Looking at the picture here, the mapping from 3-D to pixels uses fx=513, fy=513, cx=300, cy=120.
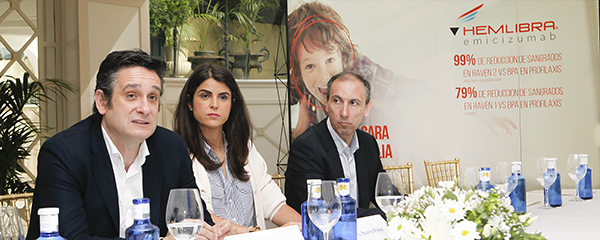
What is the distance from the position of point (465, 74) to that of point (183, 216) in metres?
3.44

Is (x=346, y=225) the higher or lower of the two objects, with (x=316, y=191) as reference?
lower

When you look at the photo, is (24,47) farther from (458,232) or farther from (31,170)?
(458,232)

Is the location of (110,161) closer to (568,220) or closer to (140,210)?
(140,210)

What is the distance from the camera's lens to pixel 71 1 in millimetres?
4004

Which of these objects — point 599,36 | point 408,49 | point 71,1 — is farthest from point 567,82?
point 71,1

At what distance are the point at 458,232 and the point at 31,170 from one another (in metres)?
4.14

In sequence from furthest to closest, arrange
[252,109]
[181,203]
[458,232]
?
[252,109] < [181,203] < [458,232]

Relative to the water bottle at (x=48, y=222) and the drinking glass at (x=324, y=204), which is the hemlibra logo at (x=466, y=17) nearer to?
the drinking glass at (x=324, y=204)

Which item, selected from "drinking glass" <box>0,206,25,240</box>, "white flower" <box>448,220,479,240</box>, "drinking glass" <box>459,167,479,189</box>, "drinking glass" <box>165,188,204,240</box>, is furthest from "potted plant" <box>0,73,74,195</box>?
"white flower" <box>448,220,479,240</box>

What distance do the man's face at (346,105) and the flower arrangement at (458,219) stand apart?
1.38 m

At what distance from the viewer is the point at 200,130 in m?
2.26

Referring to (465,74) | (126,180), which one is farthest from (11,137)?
(465,74)

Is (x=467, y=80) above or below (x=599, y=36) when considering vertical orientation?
below

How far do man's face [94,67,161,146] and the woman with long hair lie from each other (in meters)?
0.49
